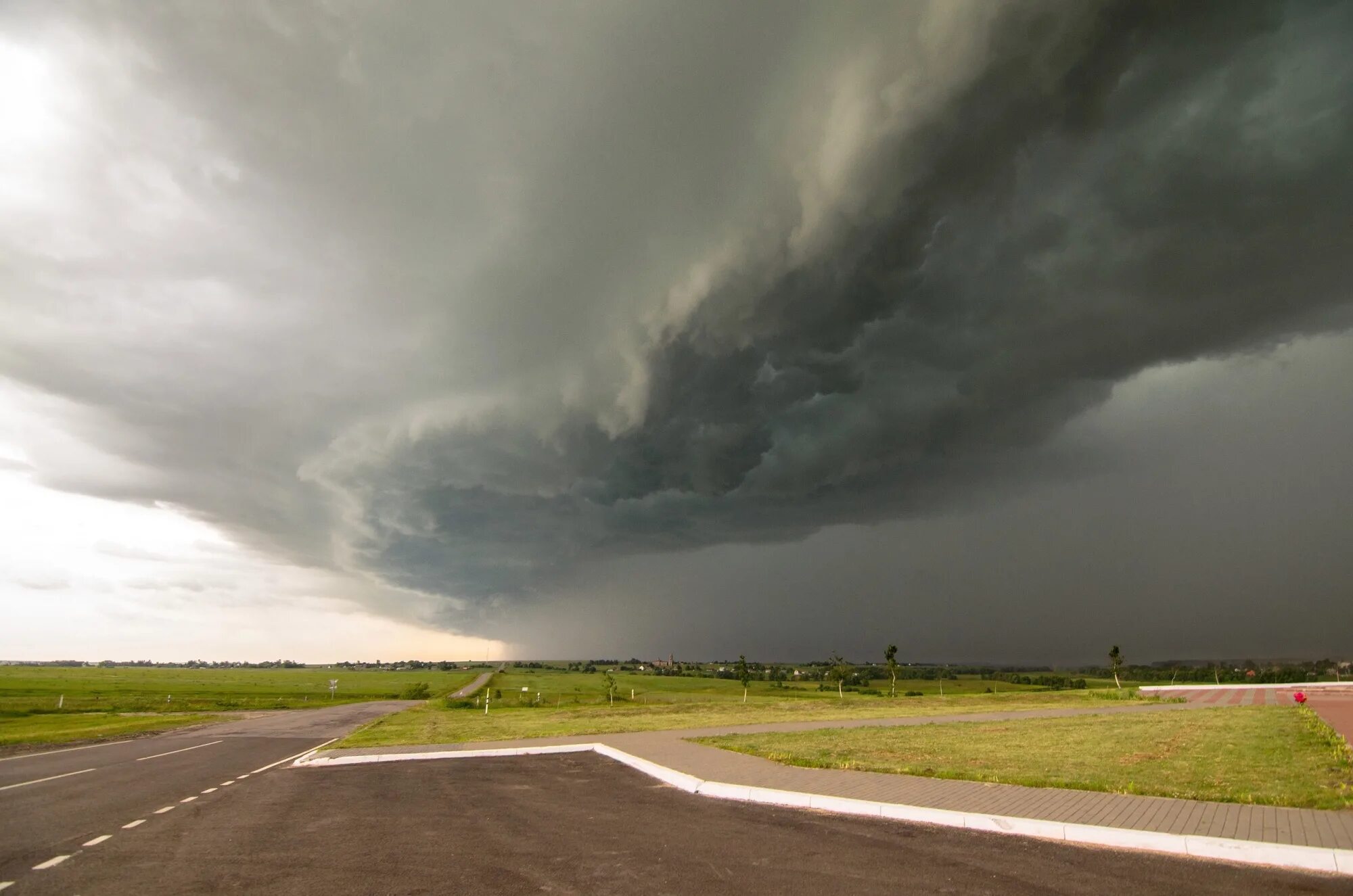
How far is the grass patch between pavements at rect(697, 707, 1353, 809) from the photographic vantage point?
13.4 m

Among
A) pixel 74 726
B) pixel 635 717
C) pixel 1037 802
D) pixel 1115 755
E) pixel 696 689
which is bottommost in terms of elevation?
pixel 696 689

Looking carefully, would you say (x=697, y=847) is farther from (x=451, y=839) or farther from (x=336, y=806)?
(x=336, y=806)

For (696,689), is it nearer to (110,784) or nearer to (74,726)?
(74,726)

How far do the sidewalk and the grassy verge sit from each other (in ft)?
105

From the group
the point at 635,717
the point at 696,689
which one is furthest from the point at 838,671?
the point at 635,717

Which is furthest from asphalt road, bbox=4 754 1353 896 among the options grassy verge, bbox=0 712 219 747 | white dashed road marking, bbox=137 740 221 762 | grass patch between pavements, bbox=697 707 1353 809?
grassy verge, bbox=0 712 219 747

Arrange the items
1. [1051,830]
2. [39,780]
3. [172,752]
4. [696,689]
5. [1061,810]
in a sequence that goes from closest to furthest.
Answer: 1. [1051,830]
2. [1061,810]
3. [39,780]
4. [172,752]
5. [696,689]

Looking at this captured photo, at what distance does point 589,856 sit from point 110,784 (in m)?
16.5

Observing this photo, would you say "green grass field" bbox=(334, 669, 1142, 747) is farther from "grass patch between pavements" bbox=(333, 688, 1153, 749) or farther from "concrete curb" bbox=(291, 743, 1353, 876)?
"concrete curb" bbox=(291, 743, 1353, 876)

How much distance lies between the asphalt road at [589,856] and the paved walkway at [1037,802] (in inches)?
50.4

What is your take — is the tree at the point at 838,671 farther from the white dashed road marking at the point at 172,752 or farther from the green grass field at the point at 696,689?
the white dashed road marking at the point at 172,752

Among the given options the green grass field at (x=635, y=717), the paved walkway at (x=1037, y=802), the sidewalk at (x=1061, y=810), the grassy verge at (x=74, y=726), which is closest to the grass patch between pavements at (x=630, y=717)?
the green grass field at (x=635, y=717)

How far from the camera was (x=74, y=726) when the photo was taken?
40531 mm

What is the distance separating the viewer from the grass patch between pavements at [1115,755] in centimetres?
1341
